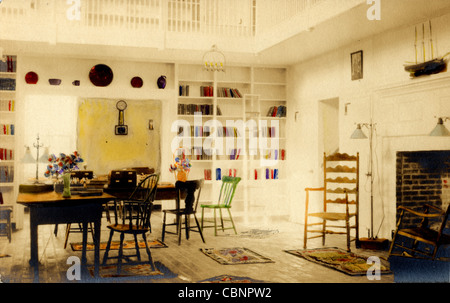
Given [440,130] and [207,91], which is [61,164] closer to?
[440,130]

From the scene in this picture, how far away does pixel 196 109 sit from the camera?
381 inches

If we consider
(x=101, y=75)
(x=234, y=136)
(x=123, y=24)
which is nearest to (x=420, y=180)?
(x=234, y=136)

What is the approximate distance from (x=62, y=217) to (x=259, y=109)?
552 centimetres

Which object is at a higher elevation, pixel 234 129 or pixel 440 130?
pixel 234 129

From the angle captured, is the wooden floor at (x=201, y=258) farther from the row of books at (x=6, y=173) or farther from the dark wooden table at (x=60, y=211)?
the row of books at (x=6, y=173)

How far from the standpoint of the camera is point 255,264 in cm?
584

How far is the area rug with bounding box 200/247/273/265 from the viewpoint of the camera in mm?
5957

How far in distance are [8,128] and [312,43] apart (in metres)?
5.54

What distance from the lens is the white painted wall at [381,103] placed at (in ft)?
20.4

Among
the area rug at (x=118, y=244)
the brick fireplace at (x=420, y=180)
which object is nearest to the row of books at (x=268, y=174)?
the area rug at (x=118, y=244)

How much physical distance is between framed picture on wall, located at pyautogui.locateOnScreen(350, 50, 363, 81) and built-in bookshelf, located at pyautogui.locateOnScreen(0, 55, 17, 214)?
5.92 metres

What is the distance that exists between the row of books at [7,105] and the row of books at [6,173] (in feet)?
3.36
